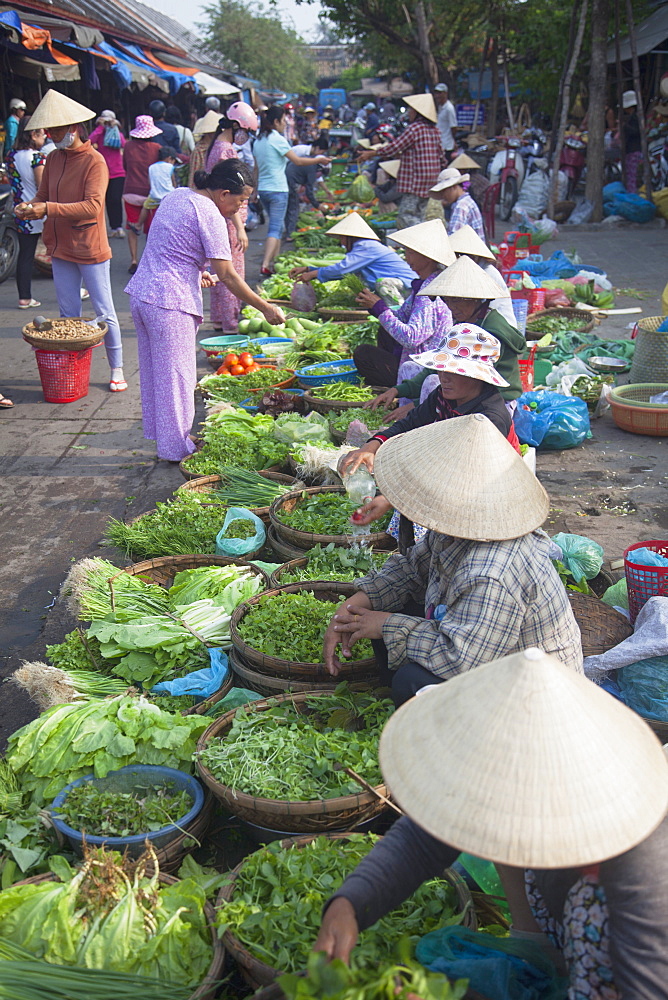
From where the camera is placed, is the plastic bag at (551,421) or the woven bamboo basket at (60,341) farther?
the woven bamboo basket at (60,341)

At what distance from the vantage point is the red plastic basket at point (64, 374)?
21.5 ft

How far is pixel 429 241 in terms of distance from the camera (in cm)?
477

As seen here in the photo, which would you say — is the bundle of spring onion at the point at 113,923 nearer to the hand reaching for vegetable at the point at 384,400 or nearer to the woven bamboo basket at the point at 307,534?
the woven bamboo basket at the point at 307,534

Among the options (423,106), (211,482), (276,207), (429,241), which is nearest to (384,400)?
Answer: (429,241)

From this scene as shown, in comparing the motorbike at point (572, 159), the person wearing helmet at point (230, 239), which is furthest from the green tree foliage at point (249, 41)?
the person wearing helmet at point (230, 239)

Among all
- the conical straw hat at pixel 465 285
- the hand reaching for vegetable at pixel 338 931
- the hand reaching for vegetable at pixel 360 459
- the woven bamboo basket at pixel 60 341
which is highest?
the conical straw hat at pixel 465 285

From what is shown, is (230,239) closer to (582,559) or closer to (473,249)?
(473,249)

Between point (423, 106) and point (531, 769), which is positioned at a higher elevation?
point (423, 106)

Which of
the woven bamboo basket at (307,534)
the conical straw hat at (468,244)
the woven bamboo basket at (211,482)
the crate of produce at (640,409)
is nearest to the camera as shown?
the woven bamboo basket at (307,534)

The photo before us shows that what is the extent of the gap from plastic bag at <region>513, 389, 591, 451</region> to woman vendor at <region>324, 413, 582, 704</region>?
339 cm

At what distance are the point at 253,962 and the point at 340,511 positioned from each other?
236 centimetres

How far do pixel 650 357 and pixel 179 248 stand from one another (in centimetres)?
357

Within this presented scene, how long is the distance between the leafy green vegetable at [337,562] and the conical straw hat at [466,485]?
1233 mm

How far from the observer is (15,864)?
7.61 feet
